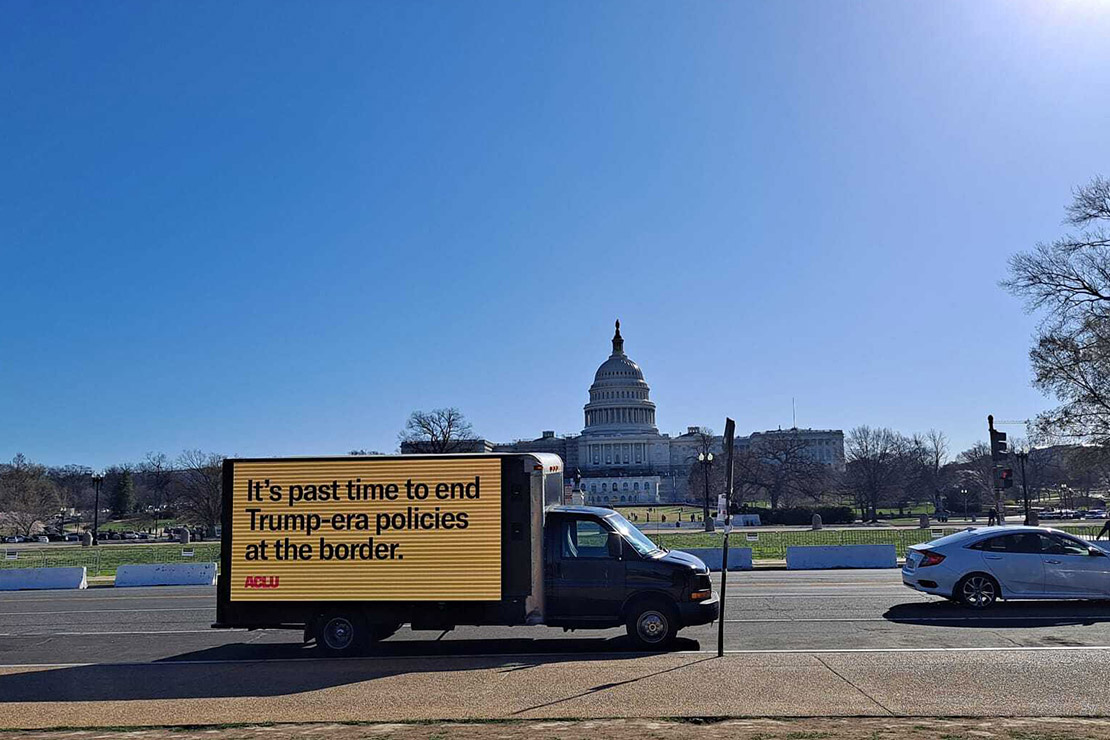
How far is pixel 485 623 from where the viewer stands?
520 inches

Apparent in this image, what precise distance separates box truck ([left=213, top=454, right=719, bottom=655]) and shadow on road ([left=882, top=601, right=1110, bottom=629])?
4.83 m

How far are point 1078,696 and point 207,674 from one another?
33.5 ft

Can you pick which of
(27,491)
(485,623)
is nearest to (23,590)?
(485,623)

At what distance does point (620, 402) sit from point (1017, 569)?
167861 mm

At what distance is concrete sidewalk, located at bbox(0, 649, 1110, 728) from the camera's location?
9.66 metres

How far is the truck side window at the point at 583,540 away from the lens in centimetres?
1375

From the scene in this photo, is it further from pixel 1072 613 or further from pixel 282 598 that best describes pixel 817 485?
pixel 282 598

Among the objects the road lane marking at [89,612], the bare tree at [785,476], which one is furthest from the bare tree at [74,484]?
the road lane marking at [89,612]

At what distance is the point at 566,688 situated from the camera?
10.8 metres

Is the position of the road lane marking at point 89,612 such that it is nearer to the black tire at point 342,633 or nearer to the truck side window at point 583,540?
the black tire at point 342,633

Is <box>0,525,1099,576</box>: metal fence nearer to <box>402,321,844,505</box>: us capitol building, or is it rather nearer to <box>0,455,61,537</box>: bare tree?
<box>0,455,61,537</box>: bare tree

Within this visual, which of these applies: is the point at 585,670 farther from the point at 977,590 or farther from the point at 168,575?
the point at 168,575

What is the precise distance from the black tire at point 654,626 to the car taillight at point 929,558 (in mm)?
6278

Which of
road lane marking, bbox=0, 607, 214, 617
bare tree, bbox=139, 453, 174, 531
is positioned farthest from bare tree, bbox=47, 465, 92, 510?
road lane marking, bbox=0, 607, 214, 617
